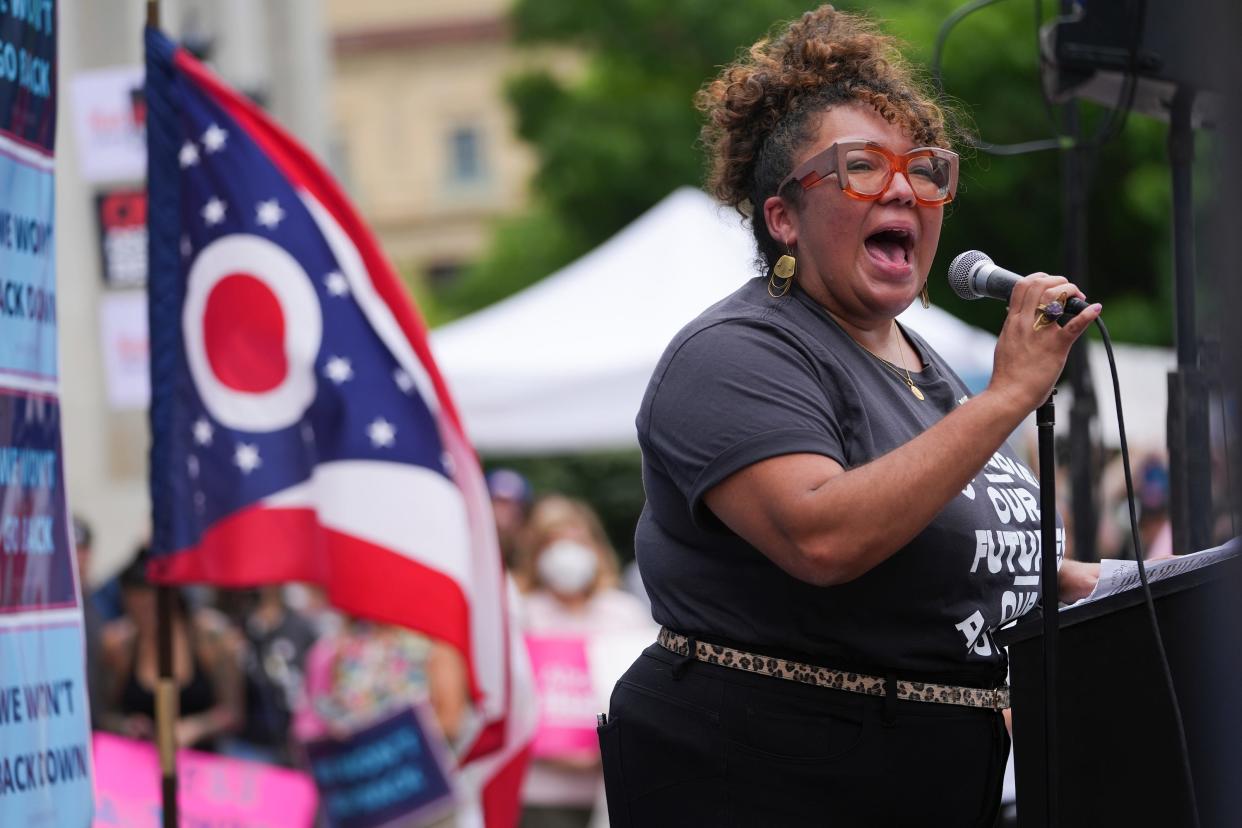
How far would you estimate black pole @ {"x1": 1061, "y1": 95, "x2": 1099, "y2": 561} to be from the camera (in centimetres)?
498

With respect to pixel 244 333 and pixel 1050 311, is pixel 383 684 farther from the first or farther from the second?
pixel 1050 311

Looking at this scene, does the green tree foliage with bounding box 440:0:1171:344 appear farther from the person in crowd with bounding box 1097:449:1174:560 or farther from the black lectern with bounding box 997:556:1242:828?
the black lectern with bounding box 997:556:1242:828

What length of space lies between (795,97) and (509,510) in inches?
351

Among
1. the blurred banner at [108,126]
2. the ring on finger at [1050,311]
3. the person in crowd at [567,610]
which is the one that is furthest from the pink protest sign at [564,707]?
the ring on finger at [1050,311]

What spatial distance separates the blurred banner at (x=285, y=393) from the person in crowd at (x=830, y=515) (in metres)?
2.31

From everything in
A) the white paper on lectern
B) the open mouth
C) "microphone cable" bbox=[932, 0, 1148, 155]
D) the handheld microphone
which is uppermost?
"microphone cable" bbox=[932, 0, 1148, 155]

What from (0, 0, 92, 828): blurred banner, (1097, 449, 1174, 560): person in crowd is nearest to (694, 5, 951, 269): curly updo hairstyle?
(0, 0, 92, 828): blurred banner

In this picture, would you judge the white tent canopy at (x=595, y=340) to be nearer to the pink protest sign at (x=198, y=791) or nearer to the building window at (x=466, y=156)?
the pink protest sign at (x=198, y=791)

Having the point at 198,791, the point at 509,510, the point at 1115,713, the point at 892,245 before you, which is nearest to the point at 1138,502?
the point at 198,791

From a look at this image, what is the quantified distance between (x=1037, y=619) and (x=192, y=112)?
3.22 meters

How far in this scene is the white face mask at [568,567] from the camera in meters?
8.70

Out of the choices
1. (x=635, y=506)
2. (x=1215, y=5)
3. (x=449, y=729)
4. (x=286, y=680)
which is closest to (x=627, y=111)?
(x=635, y=506)

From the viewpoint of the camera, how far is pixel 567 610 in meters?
8.68

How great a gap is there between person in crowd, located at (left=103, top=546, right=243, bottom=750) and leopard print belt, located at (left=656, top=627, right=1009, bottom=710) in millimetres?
5649
